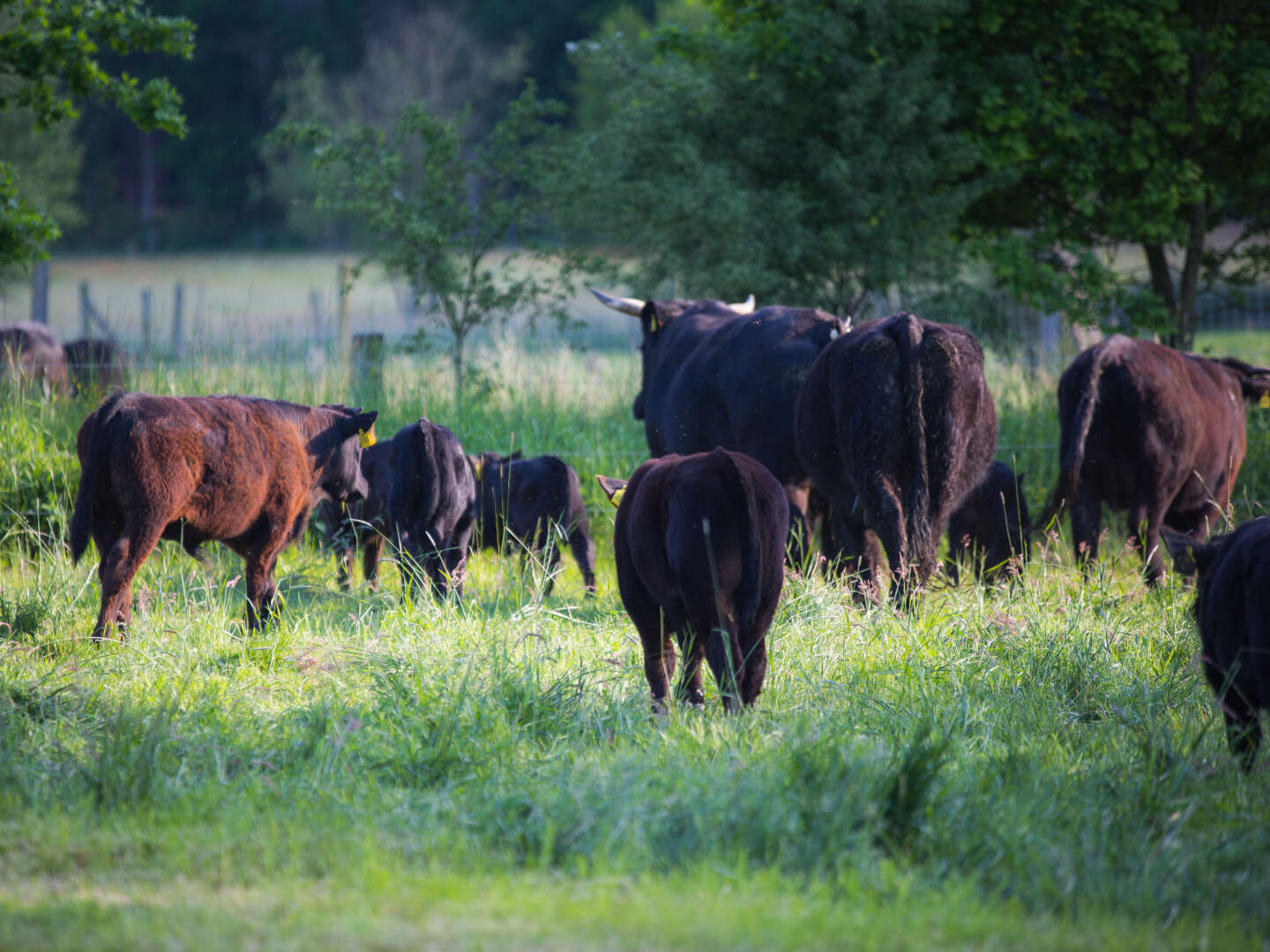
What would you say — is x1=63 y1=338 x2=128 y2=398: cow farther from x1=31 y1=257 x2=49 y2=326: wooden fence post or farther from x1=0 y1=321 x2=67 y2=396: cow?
x1=31 y1=257 x2=49 y2=326: wooden fence post

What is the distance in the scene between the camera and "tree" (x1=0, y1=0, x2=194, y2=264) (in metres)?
7.67

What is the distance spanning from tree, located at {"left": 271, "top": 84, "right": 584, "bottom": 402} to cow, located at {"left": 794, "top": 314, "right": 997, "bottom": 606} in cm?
752

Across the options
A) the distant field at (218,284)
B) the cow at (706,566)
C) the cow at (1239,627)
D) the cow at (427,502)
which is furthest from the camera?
the distant field at (218,284)

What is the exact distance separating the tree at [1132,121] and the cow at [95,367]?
31.1 feet

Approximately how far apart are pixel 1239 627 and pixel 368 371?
9113 mm

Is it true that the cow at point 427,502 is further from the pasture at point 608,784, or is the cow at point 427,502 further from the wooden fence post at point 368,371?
the wooden fence post at point 368,371

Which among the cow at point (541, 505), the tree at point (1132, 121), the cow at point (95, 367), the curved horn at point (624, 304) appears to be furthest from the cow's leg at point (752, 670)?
the tree at point (1132, 121)

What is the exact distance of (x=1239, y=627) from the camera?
12.7 feet

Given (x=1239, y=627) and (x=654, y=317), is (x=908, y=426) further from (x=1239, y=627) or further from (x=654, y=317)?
(x=654, y=317)

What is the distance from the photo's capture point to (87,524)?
18.5ft

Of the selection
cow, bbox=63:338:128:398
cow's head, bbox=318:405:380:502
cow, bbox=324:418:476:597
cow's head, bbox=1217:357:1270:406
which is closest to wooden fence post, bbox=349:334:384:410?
cow, bbox=63:338:128:398

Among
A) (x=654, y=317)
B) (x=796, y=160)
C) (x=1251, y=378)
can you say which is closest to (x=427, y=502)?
(x=654, y=317)

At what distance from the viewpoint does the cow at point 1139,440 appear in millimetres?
7566

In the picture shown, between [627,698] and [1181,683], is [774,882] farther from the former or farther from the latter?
[1181,683]
